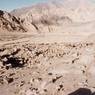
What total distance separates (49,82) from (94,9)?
89.8 meters

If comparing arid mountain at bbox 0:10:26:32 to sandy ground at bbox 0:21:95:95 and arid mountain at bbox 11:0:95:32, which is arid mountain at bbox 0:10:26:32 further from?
sandy ground at bbox 0:21:95:95

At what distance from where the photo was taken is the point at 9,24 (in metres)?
41.5

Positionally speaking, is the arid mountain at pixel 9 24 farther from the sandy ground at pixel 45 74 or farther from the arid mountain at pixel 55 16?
the sandy ground at pixel 45 74

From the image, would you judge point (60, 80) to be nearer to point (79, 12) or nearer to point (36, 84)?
point (36, 84)

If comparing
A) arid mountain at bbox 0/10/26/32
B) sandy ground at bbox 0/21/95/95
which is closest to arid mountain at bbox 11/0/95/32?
arid mountain at bbox 0/10/26/32

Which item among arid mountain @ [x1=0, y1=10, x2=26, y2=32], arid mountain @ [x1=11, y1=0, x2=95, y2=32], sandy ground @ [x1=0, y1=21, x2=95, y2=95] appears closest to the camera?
sandy ground @ [x1=0, y1=21, x2=95, y2=95]

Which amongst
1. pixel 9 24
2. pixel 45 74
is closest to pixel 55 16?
pixel 9 24

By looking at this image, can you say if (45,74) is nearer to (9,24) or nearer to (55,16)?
(9,24)

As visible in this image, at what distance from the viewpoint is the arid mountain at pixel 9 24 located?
129 ft

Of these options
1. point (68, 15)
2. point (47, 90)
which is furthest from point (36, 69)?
point (68, 15)

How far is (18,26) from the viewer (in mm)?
43781

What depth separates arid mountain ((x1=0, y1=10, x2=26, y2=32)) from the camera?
39.3 meters

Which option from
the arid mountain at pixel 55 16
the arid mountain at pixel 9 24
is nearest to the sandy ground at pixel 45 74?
the arid mountain at pixel 9 24

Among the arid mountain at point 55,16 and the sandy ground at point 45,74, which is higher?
the arid mountain at point 55,16
